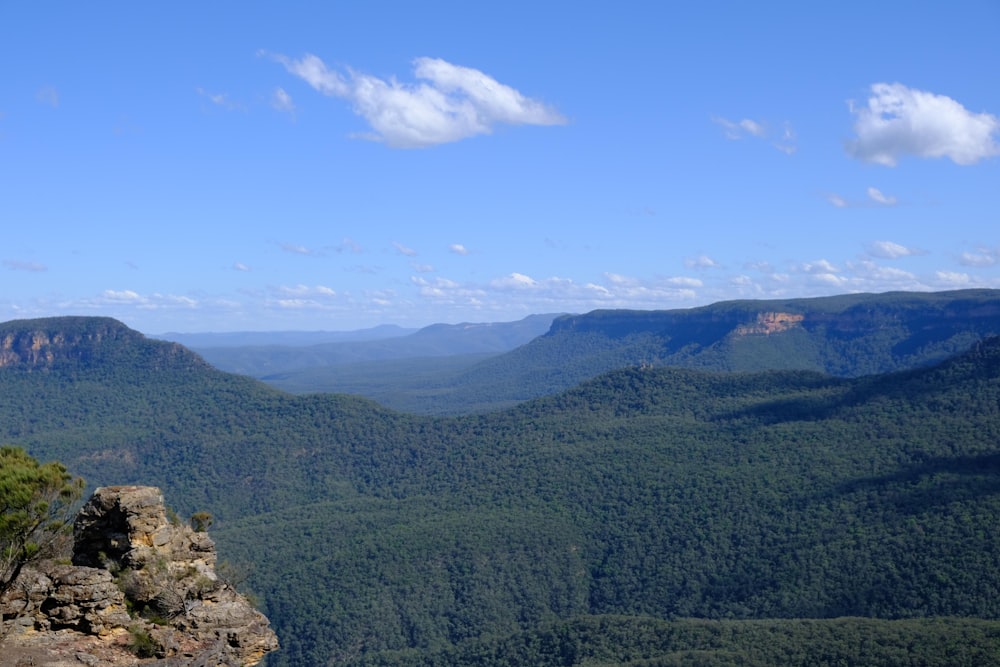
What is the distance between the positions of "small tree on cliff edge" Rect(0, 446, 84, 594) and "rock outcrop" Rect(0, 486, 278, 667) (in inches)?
22.8

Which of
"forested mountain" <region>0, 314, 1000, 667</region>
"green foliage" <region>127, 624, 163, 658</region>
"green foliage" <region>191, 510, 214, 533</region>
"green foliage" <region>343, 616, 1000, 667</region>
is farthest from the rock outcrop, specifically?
"forested mountain" <region>0, 314, 1000, 667</region>

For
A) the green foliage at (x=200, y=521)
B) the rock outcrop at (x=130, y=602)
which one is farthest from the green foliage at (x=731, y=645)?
the rock outcrop at (x=130, y=602)

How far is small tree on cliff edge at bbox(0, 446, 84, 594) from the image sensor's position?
19.9 meters

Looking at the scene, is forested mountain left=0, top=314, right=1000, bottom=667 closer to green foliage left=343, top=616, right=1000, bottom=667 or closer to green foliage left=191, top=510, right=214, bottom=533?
green foliage left=343, top=616, right=1000, bottom=667

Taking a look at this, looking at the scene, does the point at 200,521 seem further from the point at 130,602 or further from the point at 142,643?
the point at 142,643

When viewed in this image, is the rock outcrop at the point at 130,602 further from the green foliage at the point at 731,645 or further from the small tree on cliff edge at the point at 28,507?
the green foliage at the point at 731,645

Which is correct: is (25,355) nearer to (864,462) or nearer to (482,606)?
(482,606)

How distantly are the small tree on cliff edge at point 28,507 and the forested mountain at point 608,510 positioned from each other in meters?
42.6

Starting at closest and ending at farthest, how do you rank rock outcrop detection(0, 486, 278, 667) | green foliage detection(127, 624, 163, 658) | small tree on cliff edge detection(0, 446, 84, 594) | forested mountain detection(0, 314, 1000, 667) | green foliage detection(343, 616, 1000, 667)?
rock outcrop detection(0, 486, 278, 667) → green foliage detection(127, 624, 163, 658) → small tree on cliff edge detection(0, 446, 84, 594) → green foliage detection(343, 616, 1000, 667) → forested mountain detection(0, 314, 1000, 667)

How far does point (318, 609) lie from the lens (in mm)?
82938

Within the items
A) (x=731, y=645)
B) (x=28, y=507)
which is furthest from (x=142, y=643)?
(x=731, y=645)

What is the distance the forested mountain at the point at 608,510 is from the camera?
6619 centimetres

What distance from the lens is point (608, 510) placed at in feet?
328

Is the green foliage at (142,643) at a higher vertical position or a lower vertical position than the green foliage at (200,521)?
lower
